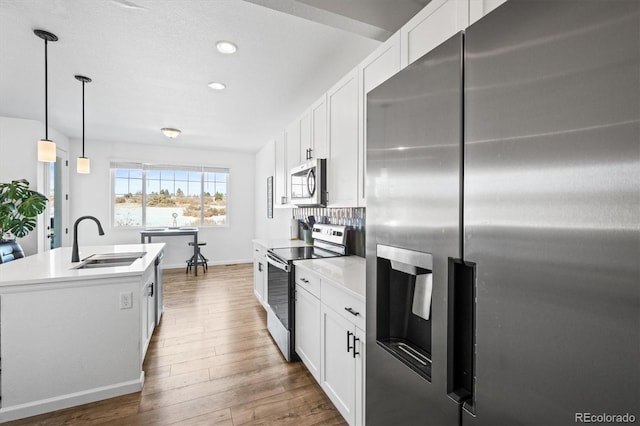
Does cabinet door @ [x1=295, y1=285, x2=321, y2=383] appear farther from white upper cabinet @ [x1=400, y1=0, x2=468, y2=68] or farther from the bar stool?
the bar stool

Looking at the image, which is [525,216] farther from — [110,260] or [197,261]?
[197,261]

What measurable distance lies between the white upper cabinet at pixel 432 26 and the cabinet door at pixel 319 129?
4.12ft

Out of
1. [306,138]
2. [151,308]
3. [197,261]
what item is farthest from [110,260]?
[197,261]

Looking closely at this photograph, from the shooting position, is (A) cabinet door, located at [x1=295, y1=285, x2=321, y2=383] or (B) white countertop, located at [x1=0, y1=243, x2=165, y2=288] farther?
(A) cabinet door, located at [x1=295, y1=285, x2=321, y2=383]

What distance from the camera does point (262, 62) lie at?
7.98 ft

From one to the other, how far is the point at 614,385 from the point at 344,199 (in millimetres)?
1990

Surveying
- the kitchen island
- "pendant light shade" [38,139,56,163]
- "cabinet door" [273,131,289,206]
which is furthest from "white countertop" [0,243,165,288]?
"cabinet door" [273,131,289,206]

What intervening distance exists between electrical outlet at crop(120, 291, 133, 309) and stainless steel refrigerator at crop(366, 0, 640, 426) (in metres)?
1.95

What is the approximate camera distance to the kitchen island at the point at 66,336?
1848 millimetres

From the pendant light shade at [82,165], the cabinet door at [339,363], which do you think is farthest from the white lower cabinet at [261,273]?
the pendant light shade at [82,165]

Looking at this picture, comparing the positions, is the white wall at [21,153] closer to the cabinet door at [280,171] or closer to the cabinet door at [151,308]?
the cabinet door at [151,308]

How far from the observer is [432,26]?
1.34 m

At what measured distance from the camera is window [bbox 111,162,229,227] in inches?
229

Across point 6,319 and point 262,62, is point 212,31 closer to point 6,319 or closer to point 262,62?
point 262,62
